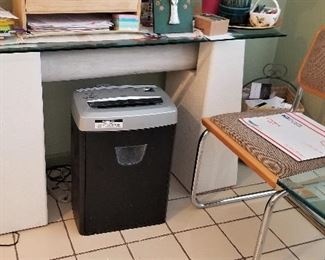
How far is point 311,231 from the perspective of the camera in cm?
200

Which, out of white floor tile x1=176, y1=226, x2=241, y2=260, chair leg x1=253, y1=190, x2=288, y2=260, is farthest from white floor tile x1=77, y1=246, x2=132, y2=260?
chair leg x1=253, y1=190, x2=288, y2=260

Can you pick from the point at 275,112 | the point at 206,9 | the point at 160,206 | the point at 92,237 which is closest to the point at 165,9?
the point at 206,9

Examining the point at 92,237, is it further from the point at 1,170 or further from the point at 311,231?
the point at 311,231

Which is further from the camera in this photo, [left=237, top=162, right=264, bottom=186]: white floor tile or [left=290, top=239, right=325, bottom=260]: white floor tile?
[left=237, top=162, right=264, bottom=186]: white floor tile

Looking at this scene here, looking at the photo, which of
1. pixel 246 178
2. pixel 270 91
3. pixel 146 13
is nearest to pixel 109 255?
pixel 246 178

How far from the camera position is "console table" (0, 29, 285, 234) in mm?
1570

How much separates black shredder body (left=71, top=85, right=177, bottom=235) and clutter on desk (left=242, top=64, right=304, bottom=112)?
2.47 ft

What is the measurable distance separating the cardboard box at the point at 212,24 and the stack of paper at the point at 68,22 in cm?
37

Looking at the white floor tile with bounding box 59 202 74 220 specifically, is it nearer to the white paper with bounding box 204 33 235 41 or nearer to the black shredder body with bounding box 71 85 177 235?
the black shredder body with bounding box 71 85 177 235

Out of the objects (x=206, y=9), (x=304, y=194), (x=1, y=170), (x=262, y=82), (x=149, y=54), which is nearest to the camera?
(x=304, y=194)

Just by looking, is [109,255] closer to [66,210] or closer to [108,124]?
[66,210]

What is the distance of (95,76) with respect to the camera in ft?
5.77

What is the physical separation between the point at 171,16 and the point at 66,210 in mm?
953

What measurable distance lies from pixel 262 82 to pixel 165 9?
3.32 feet
